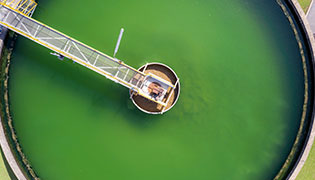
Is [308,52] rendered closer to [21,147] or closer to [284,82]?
[284,82]

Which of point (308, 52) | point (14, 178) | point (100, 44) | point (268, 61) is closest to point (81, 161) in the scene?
point (14, 178)

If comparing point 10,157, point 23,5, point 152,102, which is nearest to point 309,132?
point 152,102

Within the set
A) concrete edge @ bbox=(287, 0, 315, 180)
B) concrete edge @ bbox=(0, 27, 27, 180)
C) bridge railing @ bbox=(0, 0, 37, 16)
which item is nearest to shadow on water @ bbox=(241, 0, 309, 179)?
concrete edge @ bbox=(287, 0, 315, 180)

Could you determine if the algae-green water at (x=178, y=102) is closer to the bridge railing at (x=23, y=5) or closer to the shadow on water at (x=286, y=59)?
the shadow on water at (x=286, y=59)

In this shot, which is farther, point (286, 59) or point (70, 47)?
point (286, 59)

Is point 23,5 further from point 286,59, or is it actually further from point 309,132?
point 309,132

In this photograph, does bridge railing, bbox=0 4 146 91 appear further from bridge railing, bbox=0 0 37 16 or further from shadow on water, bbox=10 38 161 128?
shadow on water, bbox=10 38 161 128
